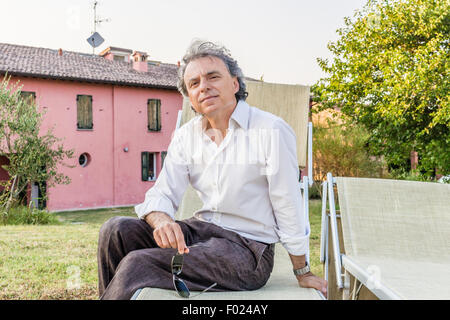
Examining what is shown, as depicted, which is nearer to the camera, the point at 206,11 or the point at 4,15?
the point at 206,11

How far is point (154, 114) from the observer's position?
19000 millimetres

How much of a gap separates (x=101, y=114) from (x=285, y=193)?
16.7 m

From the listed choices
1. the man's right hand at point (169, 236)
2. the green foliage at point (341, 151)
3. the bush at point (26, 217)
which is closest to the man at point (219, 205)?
the man's right hand at point (169, 236)

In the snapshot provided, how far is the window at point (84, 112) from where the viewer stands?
16.9 m

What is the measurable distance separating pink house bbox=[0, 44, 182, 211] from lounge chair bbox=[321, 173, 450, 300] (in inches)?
573

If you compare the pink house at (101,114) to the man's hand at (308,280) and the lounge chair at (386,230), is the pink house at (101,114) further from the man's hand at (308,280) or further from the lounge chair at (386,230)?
the man's hand at (308,280)

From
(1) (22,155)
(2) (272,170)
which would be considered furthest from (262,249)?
(1) (22,155)

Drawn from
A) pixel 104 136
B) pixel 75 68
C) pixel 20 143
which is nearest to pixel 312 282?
pixel 20 143

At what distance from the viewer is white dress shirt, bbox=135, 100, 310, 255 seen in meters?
1.73

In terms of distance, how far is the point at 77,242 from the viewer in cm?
659

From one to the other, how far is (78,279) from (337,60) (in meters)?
8.20

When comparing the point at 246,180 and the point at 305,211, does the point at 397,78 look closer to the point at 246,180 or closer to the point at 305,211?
the point at 305,211
